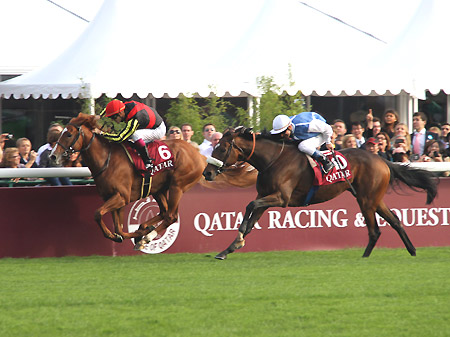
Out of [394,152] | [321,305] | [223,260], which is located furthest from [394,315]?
[394,152]

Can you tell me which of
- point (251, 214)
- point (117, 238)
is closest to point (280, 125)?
point (251, 214)

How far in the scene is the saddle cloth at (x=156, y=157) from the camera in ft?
34.7

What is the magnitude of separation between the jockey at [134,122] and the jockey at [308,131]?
1.41 metres

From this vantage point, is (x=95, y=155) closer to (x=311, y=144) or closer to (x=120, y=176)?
(x=120, y=176)

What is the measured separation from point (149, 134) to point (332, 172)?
2126 millimetres

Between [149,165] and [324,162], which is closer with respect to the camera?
[324,162]

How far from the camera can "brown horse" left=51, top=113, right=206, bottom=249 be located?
33.7 feet

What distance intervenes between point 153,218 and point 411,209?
10.9ft

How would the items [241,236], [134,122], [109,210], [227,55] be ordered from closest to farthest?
1. [241,236]
2. [109,210]
3. [134,122]
4. [227,55]

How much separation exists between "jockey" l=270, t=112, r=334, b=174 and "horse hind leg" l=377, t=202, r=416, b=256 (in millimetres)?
832

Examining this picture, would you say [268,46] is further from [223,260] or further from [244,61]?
[223,260]

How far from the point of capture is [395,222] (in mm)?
10719

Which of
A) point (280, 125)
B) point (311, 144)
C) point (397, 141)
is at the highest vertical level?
point (280, 125)

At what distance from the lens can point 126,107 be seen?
10617 millimetres
